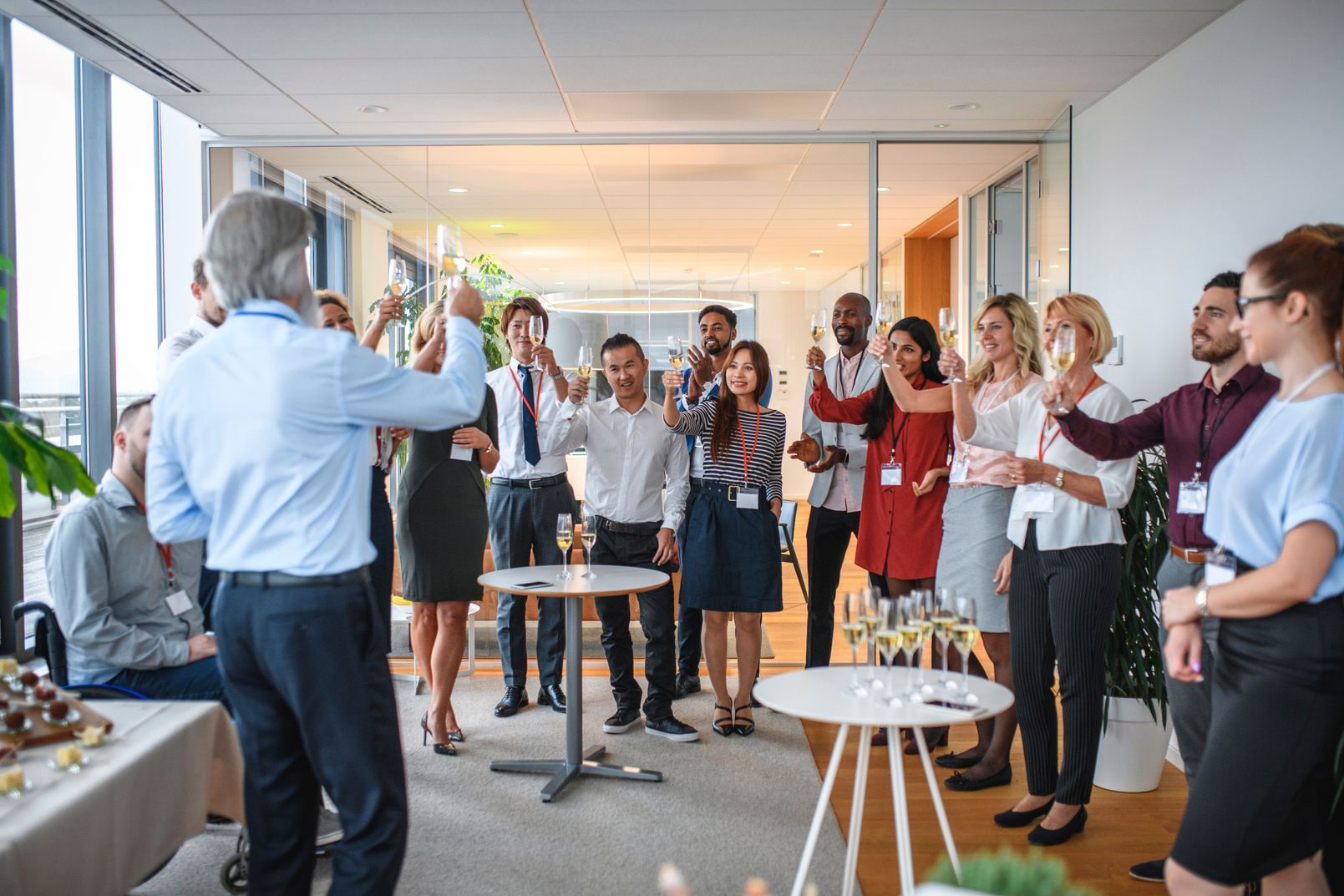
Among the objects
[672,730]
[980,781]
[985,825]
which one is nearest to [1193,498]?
[985,825]

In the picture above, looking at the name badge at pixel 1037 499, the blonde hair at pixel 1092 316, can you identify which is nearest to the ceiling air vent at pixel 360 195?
the blonde hair at pixel 1092 316

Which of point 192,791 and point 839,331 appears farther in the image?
point 839,331

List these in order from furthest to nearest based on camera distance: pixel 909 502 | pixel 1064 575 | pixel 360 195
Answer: pixel 360 195 → pixel 909 502 → pixel 1064 575

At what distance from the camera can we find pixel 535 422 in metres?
4.15

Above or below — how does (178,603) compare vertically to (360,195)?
below

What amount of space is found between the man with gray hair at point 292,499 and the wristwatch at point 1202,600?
139 centimetres

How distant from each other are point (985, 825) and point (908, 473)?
4.24ft

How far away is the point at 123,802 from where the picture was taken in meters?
1.71

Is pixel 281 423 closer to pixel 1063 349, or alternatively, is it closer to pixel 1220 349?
pixel 1063 349

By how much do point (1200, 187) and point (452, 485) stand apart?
10.7 feet

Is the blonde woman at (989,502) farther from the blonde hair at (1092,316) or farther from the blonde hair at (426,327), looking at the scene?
the blonde hair at (426,327)

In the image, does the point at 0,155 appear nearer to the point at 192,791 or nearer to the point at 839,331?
the point at 192,791

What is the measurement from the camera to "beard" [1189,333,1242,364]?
2475mm

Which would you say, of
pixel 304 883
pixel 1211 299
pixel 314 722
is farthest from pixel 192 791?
pixel 1211 299
